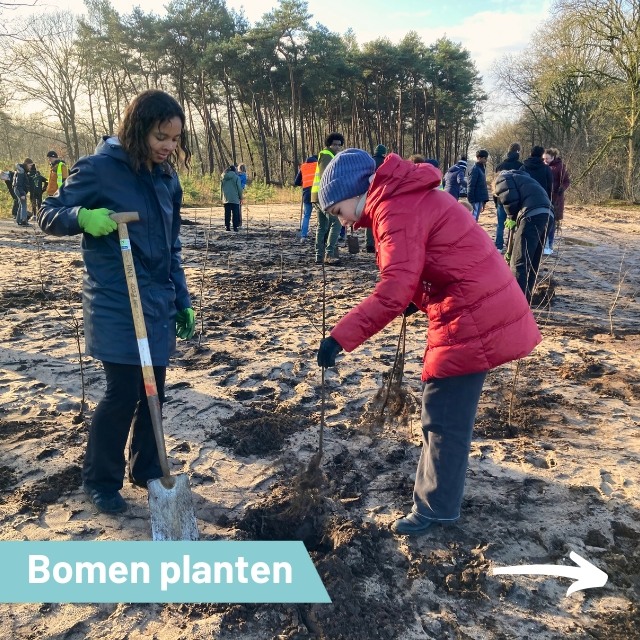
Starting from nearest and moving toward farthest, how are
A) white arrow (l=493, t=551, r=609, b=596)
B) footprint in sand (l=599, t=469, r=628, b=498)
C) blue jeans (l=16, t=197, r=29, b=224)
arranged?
1. white arrow (l=493, t=551, r=609, b=596)
2. footprint in sand (l=599, t=469, r=628, b=498)
3. blue jeans (l=16, t=197, r=29, b=224)

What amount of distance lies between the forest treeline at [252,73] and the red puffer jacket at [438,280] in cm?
2341

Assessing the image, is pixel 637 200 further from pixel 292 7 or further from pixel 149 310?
pixel 149 310

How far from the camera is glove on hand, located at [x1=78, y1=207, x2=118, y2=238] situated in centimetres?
210

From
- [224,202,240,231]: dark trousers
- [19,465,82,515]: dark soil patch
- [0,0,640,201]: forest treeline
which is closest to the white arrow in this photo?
[19,465,82,515]: dark soil patch

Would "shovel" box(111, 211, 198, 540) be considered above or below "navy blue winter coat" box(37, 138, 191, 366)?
below

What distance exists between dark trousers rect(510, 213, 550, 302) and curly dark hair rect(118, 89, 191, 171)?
4110mm

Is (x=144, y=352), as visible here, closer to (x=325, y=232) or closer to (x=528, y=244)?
(x=528, y=244)

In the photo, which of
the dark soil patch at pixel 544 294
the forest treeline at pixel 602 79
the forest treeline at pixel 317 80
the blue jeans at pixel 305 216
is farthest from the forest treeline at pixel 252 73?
the dark soil patch at pixel 544 294

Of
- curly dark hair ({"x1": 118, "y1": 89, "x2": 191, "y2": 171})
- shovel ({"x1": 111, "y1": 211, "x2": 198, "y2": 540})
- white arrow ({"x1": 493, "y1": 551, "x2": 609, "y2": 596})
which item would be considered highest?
curly dark hair ({"x1": 118, "y1": 89, "x2": 191, "y2": 171})

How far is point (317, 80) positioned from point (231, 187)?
17.6 m

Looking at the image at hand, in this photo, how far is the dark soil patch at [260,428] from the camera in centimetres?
318

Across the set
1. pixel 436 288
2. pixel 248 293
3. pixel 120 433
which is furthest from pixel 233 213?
pixel 436 288

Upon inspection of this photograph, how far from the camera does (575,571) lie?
2.21 m

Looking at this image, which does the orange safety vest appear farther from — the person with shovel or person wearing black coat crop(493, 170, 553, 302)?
the person with shovel
